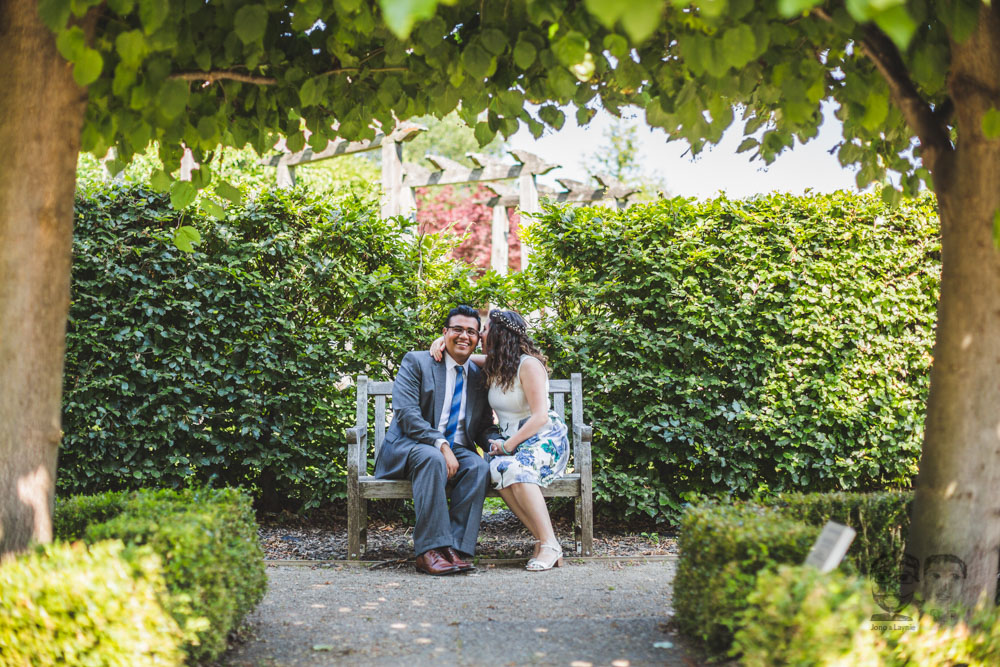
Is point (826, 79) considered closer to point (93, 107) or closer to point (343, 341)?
point (93, 107)

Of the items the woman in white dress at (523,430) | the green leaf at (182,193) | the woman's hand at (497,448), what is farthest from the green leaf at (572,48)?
the woman's hand at (497,448)

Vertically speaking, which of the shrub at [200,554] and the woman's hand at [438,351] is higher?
the woman's hand at [438,351]

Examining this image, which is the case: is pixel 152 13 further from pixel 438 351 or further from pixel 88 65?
pixel 438 351

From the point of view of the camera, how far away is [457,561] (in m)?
5.16

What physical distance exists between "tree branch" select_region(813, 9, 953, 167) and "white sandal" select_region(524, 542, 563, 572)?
3.12m

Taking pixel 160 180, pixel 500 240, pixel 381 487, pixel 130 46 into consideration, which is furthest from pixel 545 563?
pixel 500 240

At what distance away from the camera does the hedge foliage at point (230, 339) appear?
20.1 ft

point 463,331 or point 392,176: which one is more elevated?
point 392,176

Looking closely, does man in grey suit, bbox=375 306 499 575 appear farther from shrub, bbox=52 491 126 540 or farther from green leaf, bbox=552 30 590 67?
green leaf, bbox=552 30 590 67

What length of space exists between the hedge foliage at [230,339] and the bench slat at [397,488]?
101cm

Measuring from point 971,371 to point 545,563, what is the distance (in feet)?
9.29

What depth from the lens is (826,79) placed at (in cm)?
401

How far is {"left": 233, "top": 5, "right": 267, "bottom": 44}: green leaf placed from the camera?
3.29 metres

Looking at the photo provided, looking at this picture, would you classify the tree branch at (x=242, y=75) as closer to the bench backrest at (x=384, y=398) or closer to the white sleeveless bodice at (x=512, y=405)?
the white sleeveless bodice at (x=512, y=405)
